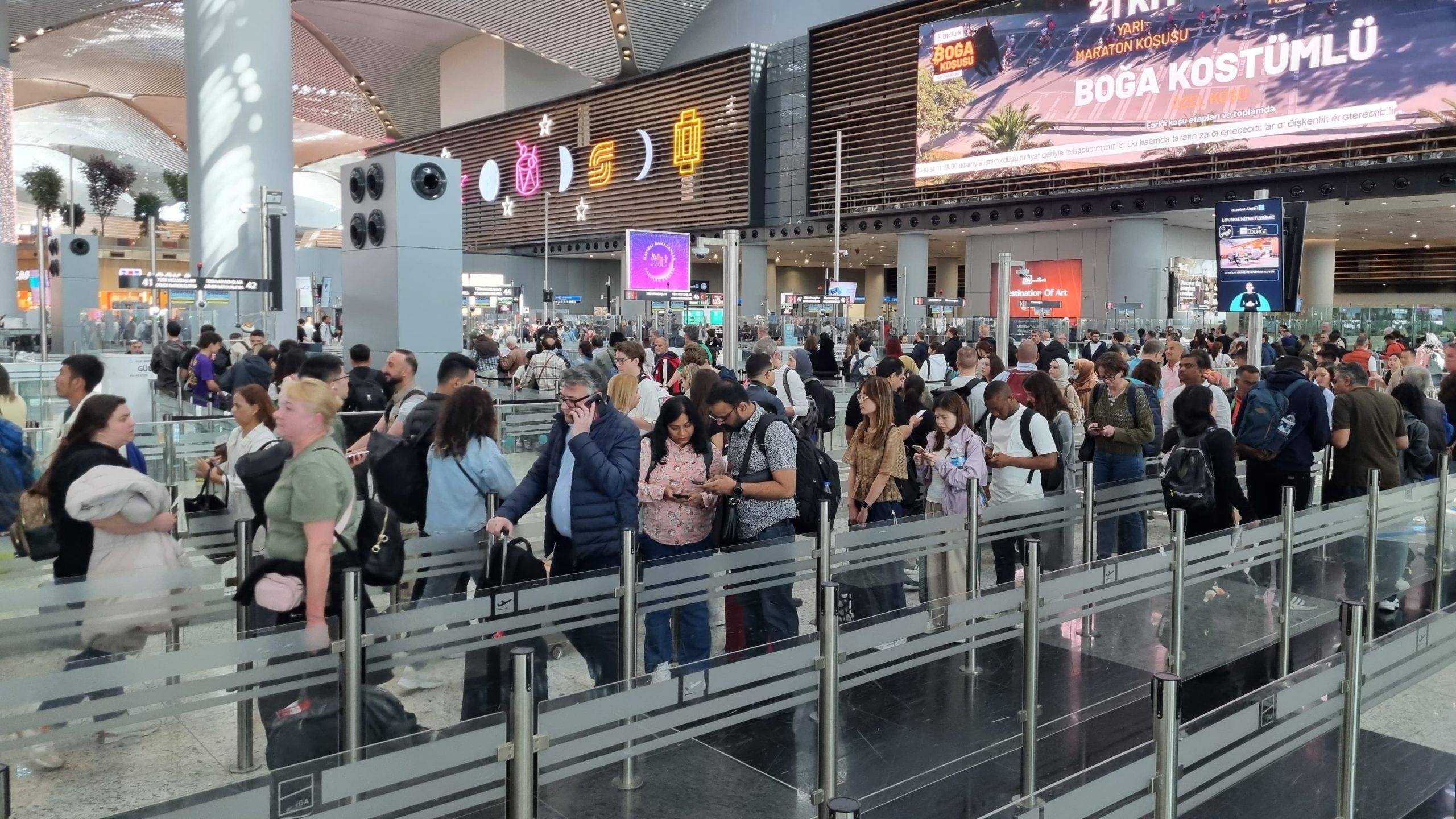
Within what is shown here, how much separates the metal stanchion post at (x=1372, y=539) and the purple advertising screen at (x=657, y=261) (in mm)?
7159

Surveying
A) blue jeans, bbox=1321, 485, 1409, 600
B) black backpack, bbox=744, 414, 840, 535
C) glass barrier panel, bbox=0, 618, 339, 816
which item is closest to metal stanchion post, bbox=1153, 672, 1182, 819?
glass barrier panel, bbox=0, 618, 339, 816

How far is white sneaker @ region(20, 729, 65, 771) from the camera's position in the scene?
320 cm

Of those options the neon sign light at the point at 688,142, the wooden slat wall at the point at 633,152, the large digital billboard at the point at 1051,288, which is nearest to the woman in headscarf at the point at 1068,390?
the large digital billboard at the point at 1051,288

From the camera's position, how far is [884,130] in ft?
104

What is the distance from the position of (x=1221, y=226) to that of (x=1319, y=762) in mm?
7130

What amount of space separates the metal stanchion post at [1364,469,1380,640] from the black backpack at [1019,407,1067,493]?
1.60 metres

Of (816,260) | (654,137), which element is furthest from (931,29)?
(816,260)

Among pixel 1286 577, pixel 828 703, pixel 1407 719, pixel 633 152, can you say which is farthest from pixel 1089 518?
pixel 633 152

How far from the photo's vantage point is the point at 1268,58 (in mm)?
23328

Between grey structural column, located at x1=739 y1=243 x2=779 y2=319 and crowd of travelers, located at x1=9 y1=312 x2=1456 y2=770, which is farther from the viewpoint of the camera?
grey structural column, located at x1=739 y1=243 x2=779 y2=319

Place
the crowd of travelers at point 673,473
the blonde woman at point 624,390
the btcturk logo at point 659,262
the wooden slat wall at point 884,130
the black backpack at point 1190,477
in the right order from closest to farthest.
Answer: the crowd of travelers at point 673,473, the blonde woman at point 624,390, the black backpack at point 1190,477, the btcturk logo at point 659,262, the wooden slat wall at point 884,130

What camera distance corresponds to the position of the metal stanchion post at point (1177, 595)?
4.46m

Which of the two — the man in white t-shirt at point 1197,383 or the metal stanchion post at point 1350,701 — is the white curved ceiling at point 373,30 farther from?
the metal stanchion post at point 1350,701

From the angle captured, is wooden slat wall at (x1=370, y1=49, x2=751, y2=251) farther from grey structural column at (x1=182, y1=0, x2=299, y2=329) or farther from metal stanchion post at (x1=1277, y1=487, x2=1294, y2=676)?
metal stanchion post at (x1=1277, y1=487, x2=1294, y2=676)
